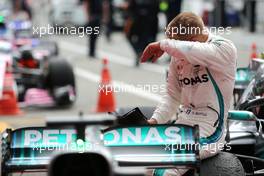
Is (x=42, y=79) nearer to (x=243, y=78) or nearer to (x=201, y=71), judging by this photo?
(x=243, y=78)

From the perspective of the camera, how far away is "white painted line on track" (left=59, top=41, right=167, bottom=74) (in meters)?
19.0

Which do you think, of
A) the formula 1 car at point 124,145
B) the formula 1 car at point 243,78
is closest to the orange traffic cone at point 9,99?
the formula 1 car at point 243,78

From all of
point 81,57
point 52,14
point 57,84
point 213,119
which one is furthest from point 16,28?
point 52,14

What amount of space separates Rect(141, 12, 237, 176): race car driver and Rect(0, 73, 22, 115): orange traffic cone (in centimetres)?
738

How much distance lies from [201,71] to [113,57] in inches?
654

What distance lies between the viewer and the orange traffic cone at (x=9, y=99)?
13.0 m

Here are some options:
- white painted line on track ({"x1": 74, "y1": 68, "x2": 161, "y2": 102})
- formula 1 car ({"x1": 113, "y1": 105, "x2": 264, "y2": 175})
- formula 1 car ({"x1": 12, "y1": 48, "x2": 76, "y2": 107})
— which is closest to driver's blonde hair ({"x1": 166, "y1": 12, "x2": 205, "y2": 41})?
formula 1 car ({"x1": 113, "y1": 105, "x2": 264, "y2": 175})

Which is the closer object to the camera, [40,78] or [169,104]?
[169,104]

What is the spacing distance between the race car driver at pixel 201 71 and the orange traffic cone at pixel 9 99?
7.38 m

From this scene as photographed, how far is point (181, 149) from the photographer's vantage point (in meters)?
4.68

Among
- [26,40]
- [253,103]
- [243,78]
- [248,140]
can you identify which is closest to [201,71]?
[253,103]

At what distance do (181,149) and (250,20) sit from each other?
20801 mm

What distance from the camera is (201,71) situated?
5.68 meters

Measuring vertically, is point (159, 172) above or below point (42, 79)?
Result: below
